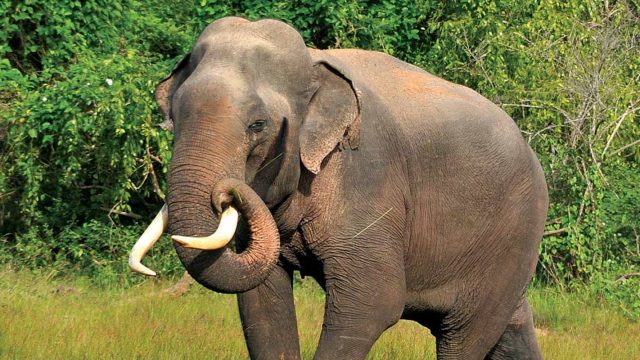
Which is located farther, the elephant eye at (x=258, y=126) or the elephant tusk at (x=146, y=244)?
the elephant eye at (x=258, y=126)

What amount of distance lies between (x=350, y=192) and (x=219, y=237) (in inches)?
40.3

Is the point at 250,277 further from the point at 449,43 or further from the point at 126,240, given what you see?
the point at 449,43

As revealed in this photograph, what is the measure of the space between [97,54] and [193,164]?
19.7 ft

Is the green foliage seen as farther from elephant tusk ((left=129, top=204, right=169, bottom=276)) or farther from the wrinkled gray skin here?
elephant tusk ((left=129, top=204, right=169, bottom=276))

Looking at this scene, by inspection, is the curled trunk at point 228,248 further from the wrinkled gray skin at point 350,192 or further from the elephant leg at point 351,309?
the elephant leg at point 351,309

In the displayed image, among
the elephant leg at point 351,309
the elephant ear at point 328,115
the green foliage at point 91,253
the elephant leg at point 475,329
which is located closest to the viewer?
the elephant ear at point 328,115

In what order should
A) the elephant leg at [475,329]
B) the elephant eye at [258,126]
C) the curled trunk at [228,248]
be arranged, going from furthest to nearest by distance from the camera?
the elephant leg at [475,329] → the elephant eye at [258,126] → the curled trunk at [228,248]

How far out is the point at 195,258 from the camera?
14.9ft

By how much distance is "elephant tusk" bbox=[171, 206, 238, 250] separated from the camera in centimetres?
435

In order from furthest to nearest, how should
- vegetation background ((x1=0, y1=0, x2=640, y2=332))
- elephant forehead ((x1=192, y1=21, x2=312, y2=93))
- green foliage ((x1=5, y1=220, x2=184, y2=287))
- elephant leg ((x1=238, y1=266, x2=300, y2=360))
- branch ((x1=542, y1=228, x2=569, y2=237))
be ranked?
branch ((x1=542, y1=228, x2=569, y2=237)) → vegetation background ((x1=0, y1=0, x2=640, y2=332)) → green foliage ((x1=5, y1=220, x2=184, y2=287)) → elephant leg ((x1=238, y1=266, x2=300, y2=360)) → elephant forehead ((x1=192, y1=21, x2=312, y2=93))

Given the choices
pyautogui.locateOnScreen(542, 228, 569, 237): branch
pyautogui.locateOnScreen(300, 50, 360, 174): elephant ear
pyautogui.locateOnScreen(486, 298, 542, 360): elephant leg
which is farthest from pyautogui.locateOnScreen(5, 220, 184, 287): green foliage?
pyautogui.locateOnScreen(300, 50, 360, 174): elephant ear

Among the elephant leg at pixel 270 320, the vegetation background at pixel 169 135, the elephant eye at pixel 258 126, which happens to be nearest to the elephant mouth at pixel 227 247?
the elephant eye at pixel 258 126

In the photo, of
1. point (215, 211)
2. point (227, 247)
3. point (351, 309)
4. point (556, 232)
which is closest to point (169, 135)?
point (556, 232)

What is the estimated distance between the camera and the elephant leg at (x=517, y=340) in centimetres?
669
